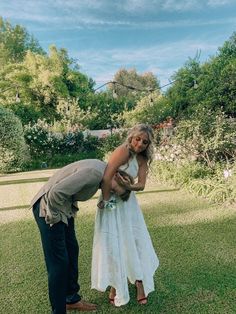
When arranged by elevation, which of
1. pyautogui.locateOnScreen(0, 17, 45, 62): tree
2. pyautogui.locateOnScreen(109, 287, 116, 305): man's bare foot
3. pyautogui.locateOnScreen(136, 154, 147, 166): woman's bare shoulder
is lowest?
pyautogui.locateOnScreen(109, 287, 116, 305): man's bare foot

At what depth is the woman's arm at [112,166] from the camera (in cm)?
270

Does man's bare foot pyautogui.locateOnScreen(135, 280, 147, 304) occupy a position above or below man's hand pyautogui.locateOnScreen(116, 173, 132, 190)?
below

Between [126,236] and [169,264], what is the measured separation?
48.5 inches

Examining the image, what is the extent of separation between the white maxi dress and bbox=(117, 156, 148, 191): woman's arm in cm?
5

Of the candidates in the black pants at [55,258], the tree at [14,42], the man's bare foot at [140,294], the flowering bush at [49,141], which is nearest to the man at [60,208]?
the black pants at [55,258]

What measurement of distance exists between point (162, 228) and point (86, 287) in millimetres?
2042

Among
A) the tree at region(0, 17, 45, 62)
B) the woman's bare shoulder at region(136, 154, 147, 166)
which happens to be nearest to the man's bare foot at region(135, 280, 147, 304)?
the woman's bare shoulder at region(136, 154, 147, 166)

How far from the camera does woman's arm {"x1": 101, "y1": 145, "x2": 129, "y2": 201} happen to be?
270cm

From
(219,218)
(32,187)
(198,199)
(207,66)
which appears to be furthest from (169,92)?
(219,218)

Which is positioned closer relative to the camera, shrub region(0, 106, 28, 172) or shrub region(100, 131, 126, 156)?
shrub region(0, 106, 28, 172)

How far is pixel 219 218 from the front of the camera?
5.68m

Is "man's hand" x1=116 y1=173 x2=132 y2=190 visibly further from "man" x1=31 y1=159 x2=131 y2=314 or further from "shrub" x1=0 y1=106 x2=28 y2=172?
"shrub" x1=0 y1=106 x2=28 y2=172

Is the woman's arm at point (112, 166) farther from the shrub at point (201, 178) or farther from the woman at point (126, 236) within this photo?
the shrub at point (201, 178)

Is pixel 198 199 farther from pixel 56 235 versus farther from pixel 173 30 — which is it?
pixel 173 30
